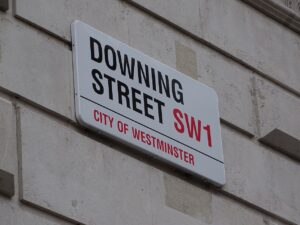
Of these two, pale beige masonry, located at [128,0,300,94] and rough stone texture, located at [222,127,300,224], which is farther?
pale beige masonry, located at [128,0,300,94]

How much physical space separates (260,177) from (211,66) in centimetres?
85

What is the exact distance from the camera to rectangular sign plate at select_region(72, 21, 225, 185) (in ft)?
33.7

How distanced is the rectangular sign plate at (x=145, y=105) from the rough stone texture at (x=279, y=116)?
0.62 m

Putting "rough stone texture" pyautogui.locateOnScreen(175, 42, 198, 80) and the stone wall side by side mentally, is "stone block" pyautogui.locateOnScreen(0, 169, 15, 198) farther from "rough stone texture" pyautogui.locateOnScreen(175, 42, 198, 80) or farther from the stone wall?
"rough stone texture" pyautogui.locateOnScreen(175, 42, 198, 80)

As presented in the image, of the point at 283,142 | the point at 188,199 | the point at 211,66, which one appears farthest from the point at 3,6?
the point at 283,142

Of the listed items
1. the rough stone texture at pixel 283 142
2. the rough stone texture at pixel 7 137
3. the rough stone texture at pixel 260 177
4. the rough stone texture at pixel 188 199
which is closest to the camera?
the rough stone texture at pixel 7 137

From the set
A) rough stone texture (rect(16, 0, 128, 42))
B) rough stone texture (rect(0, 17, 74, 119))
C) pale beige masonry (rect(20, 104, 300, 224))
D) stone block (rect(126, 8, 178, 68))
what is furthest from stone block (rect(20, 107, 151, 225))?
stone block (rect(126, 8, 178, 68))

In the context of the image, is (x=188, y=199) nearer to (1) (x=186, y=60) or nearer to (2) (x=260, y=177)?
(2) (x=260, y=177)

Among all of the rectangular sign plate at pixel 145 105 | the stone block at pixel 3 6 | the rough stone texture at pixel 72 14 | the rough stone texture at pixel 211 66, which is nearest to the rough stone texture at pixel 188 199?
the rectangular sign plate at pixel 145 105

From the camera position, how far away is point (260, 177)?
11.3 meters

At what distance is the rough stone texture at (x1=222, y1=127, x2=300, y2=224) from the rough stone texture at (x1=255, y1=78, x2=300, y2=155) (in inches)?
4.0

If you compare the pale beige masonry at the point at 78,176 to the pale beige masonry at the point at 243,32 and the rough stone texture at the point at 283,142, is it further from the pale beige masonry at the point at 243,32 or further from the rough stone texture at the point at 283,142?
the pale beige masonry at the point at 243,32

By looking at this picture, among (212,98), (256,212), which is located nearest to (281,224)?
(256,212)

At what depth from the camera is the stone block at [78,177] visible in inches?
382
